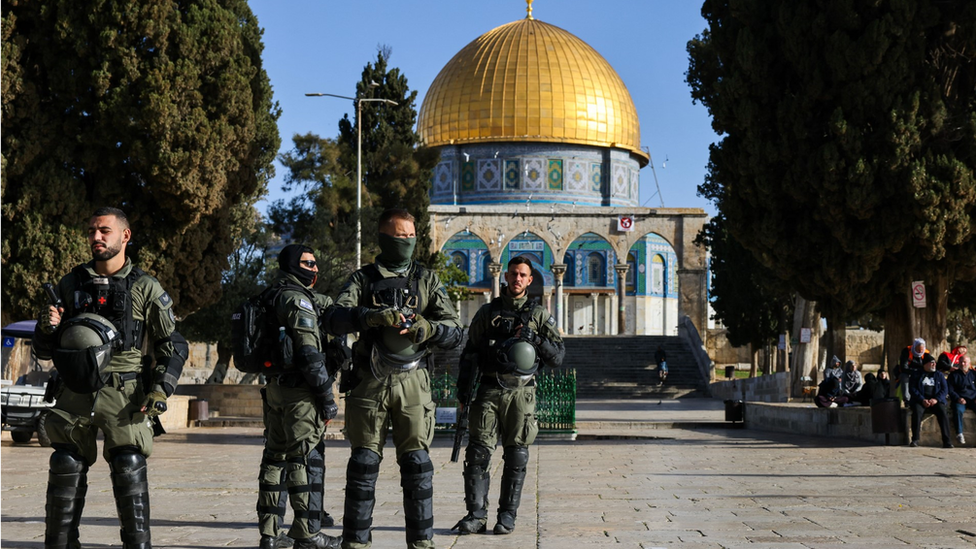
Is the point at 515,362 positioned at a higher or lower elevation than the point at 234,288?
lower

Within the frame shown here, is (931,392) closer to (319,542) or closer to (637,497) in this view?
(637,497)

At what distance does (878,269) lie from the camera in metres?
15.4

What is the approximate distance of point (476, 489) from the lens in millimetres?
6566

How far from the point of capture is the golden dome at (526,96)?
171 ft

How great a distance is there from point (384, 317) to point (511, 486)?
189cm

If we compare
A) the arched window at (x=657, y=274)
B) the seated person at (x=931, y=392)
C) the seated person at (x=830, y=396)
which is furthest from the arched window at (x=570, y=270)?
the seated person at (x=931, y=392)

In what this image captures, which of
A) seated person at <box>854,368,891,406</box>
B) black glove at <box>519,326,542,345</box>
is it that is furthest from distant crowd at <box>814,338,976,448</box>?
black glove at <box>519,326,542,345</box>

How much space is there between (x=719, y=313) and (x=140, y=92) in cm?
2206

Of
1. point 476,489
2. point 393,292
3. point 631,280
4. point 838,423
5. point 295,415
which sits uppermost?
point 631,280

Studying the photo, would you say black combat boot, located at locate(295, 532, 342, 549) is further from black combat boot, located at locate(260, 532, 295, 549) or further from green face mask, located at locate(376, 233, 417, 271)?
green face mask, located at locate(376, 233, 417, 271)

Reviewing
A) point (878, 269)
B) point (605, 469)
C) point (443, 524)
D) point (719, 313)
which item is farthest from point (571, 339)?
point (443, 524)

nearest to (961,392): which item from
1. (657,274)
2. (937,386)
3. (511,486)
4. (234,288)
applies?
(937,386)

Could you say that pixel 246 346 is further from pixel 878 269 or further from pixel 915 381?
pixel 878 269

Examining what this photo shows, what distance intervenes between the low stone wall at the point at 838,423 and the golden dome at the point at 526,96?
3408 cm
